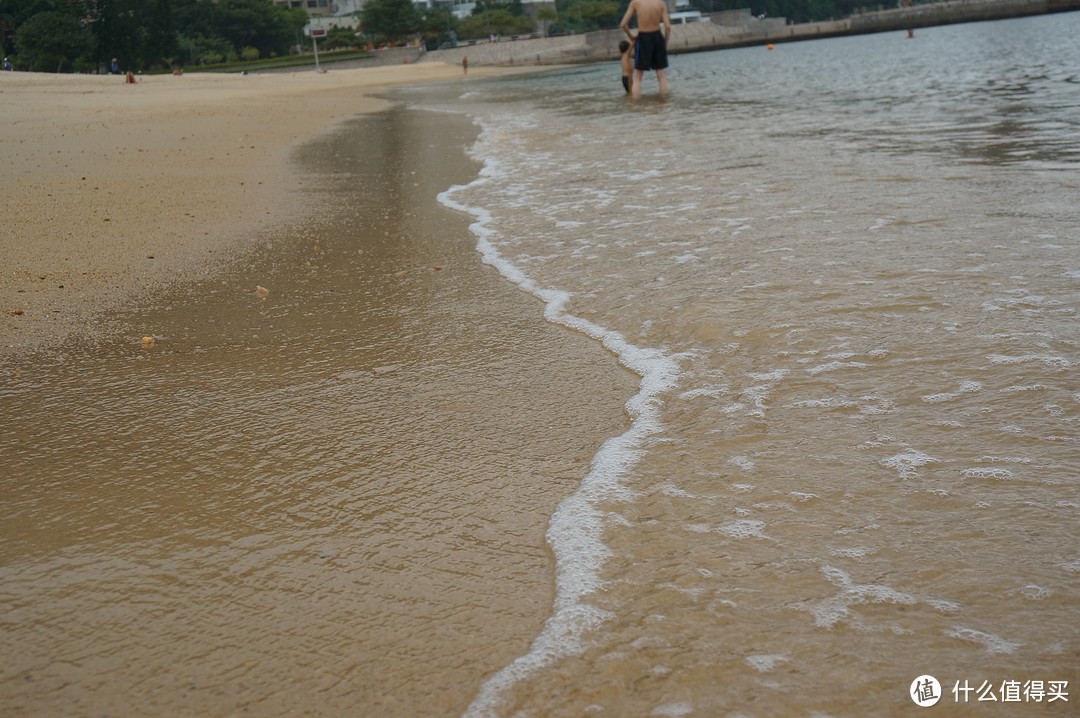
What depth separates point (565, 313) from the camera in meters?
3.98

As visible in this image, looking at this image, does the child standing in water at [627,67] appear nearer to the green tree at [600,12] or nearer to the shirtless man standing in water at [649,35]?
the shirtless man standing in water at [649,35]

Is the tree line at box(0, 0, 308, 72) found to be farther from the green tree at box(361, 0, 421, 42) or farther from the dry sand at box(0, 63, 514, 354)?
the dry sand at box(0, 63, 514, 354)

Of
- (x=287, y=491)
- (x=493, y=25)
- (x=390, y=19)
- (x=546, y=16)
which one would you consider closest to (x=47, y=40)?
(x=390, y=19)

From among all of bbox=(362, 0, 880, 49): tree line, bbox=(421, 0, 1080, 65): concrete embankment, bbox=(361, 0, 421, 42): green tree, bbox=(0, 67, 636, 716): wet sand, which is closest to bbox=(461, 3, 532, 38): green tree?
bbox=(362, 0, 880, 49): tree line

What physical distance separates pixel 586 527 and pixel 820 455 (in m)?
0.76

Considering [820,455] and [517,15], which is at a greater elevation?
[517,15]

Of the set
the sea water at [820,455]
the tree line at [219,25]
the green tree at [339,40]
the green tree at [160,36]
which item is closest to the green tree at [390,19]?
the tree line at [219,25]

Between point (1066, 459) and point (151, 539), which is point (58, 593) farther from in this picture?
point (1066, 459)

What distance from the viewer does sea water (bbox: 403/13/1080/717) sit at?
1650mm

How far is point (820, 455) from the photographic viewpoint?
2.46m

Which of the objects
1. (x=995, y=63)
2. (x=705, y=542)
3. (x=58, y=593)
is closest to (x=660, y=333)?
(x=705, y=542)

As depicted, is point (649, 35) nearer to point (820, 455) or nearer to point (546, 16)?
point (820, 455)

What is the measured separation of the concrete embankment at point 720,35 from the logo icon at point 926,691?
7719cm

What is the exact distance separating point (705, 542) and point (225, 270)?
12.0 ft
